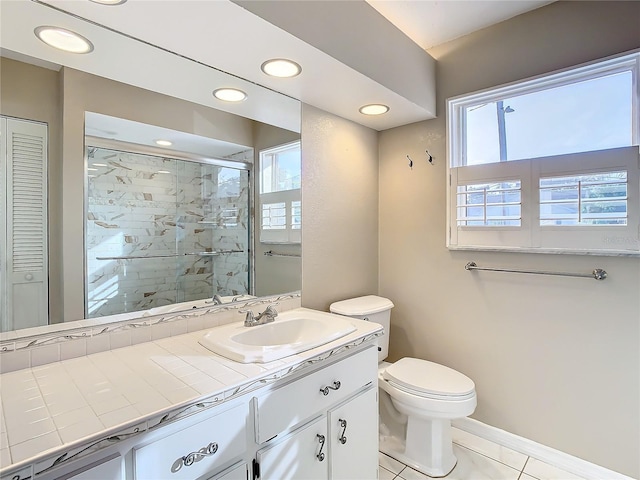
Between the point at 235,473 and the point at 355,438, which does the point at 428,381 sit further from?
the point at 235,473

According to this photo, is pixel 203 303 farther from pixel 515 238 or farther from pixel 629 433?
pixel 629 433

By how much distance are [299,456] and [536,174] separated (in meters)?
1.79

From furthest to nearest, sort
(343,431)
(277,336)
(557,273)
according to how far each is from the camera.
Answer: (557,273) → (277,336) → (343,431)

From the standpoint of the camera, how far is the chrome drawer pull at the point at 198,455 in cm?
88

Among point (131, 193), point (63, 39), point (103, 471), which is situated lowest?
point (103, 471)

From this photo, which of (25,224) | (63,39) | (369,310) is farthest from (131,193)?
(369,310)

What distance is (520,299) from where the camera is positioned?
1.92m

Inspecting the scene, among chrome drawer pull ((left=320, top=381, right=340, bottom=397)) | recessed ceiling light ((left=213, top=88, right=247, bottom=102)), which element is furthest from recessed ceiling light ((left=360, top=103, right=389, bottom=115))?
chrome drawer pull ((left=320, top=381, right=340, bottom=397))

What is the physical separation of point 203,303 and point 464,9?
6.80ft

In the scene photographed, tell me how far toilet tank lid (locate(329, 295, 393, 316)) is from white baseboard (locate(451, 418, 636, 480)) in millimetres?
901

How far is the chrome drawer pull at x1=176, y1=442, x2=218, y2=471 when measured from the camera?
0.88m

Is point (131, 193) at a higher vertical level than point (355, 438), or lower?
higher

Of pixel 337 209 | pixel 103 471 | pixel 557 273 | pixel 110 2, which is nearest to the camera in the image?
pixel 103 471

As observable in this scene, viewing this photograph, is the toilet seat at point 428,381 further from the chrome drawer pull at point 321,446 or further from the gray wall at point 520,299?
the chrome drawer pull at point 321,446
